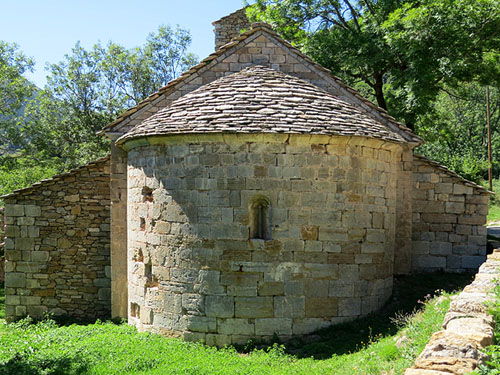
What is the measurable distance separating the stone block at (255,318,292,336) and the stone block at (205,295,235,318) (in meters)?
0.50

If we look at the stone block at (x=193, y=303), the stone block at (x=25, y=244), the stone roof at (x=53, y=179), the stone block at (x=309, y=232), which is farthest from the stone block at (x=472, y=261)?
the stone block at (x=25, y=244)

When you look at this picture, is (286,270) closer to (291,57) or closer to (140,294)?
(140,294)

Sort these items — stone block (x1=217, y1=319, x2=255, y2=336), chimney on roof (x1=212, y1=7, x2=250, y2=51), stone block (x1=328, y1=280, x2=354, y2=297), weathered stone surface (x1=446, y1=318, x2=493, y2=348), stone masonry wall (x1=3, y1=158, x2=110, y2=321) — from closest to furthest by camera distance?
weathered stone surface (x1=446, y1=318, x2=493, y2=348), stone block (x1=217, y1=319, x2=255, y2=336), stone block (x1=328, y1=280, x2=354, y2=297), stone masonry wall (x1=3, y1=158, x2=110, y2=321), chimney on roof (x1=212, y1=7, x2=250, y2=51)

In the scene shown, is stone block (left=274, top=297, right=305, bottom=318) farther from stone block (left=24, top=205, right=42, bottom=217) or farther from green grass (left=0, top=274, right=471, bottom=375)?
stone block (left=24, top=205, right=42, bottom=217)

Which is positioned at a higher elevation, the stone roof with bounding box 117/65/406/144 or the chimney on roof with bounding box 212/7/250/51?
the chimney on roof with bounding box 212/7/250/51

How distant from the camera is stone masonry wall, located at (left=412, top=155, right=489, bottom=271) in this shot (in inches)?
387

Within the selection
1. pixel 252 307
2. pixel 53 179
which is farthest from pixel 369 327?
pixel 53 179

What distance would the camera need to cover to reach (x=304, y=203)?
752 centimetres

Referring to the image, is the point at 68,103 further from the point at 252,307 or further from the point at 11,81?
the point at 252,307

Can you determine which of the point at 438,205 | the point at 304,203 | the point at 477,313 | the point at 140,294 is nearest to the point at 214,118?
the point at 304,203

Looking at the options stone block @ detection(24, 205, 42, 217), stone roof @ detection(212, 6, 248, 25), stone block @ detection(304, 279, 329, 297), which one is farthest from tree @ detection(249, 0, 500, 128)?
stone block @ detection(24, 205, 42, 217)

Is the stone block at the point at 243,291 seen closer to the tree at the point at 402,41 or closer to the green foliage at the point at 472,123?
the tree at the point at 402,41

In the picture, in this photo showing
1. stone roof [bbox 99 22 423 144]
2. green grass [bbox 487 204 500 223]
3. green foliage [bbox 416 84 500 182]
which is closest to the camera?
stone roof [bbox 99 22 423 144]

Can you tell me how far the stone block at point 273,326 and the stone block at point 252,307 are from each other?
4.6 inches
